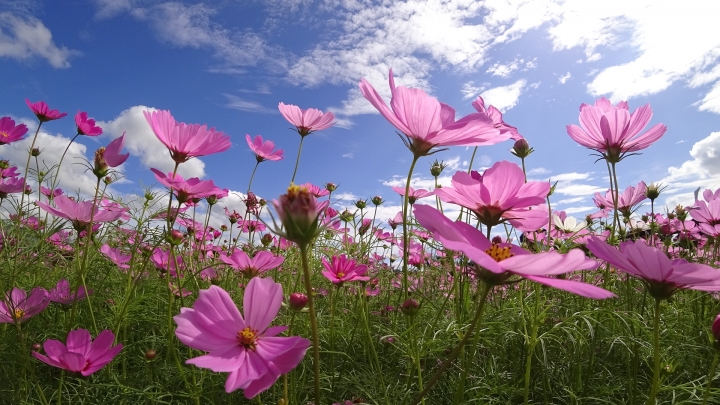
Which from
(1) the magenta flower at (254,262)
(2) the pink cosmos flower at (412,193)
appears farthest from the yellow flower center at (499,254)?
(2) the pink cosmos flower at (412,193)

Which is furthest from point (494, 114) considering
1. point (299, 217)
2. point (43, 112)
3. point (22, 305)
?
point (43, 112)

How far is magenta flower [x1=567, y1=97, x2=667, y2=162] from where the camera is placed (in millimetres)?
941

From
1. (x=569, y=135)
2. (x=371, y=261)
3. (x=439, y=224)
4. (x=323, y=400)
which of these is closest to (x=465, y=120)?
(x=439, y=224)

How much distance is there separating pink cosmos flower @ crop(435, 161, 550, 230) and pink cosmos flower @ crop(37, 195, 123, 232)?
80 cm

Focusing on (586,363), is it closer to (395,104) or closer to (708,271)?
(708,271)

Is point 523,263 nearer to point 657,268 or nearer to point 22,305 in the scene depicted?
point 657,268

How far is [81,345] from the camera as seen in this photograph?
872mm

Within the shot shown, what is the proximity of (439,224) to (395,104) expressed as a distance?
8.5 inches

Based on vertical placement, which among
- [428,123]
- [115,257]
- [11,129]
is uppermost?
[11,129]

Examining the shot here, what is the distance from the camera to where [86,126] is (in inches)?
60.4

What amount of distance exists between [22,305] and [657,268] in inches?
50.0

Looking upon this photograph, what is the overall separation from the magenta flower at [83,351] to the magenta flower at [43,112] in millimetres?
1169

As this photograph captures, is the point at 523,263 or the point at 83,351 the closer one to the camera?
the point at 523,263

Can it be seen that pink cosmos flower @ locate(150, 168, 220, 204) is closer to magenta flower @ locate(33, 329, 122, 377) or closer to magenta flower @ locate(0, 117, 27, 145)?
magenta flower @ locate(33, 329, 122, 377)
